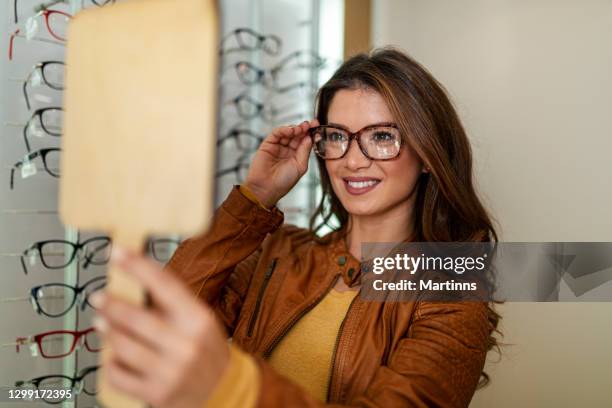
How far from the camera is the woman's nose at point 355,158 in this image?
1280mm

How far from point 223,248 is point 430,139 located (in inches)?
20.9

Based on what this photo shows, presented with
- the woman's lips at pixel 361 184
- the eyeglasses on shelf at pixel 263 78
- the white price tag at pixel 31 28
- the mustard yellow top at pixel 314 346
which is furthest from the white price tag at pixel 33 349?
the eyeglasses on shelf at pixel 263 78

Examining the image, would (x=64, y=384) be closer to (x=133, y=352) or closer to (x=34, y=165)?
(x=34, y=165)

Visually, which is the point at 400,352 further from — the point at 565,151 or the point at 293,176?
the point at 565,151

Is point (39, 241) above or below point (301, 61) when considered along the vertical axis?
below

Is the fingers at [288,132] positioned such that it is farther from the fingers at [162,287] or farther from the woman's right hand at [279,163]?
the fingers at [162,287]

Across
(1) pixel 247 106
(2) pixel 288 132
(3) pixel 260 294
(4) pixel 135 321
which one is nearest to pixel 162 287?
(4) pixel 135 321

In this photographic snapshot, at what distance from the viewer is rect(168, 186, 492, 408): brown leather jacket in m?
1.02

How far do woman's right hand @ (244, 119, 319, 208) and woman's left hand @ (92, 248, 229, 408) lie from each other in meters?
0.84

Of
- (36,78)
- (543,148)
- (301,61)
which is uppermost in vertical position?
(301,61)

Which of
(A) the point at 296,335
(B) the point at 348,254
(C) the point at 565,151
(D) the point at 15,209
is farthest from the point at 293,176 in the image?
(C) the point at 565,151

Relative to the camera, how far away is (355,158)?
128cm

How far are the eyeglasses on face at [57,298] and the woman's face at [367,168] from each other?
30.4 inches

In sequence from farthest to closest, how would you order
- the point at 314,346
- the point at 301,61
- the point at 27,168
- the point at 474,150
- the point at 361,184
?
the point at 301,61, the point at 474,150, the point at 27,168, the point at 361,184, the point at 314,346
